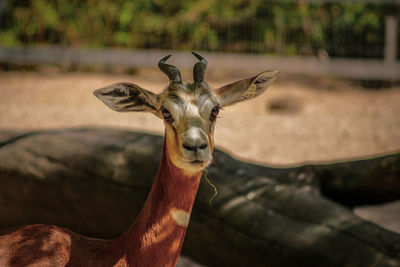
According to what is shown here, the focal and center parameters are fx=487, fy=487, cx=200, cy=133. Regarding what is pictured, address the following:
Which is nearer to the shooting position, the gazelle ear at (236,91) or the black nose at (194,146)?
the black nose at (194,146)

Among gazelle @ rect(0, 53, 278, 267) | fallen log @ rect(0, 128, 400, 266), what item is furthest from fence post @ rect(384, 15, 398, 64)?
gazelle @ rect(0, 53, 278, 267)

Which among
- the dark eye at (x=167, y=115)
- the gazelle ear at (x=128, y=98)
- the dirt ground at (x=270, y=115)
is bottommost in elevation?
the dirt ground at (x=270, y=115)

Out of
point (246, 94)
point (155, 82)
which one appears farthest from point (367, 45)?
point (246, 94)

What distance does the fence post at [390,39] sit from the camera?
413 inches

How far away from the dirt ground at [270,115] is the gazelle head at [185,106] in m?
4.02

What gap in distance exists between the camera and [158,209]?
2543 millimetres

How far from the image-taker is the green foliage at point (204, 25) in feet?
36.9

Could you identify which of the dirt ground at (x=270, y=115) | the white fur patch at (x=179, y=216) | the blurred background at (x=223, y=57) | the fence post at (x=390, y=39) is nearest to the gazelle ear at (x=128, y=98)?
the white fur patch at (x=179, y=216)

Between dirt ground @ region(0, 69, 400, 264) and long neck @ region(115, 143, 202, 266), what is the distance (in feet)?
13.3

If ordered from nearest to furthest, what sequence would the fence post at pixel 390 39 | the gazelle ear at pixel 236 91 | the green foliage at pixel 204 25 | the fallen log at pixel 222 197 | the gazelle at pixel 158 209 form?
1. the gazelle at pixel 158 209
2. the gazelle ear at pixel 236 91
3. the fallen log at pixel 222 197
4. the fence post at pixel 390 39
5. the green foliage at pixel 204 25

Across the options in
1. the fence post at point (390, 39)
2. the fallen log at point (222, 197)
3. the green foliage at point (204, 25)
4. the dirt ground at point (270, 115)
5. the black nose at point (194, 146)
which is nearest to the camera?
the black nose at point (194, 146)

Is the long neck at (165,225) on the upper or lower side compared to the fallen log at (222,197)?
upper

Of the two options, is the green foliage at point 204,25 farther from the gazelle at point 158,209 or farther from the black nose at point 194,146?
the black nose at point 194,146

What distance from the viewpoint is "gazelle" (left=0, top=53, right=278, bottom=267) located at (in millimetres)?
2459
